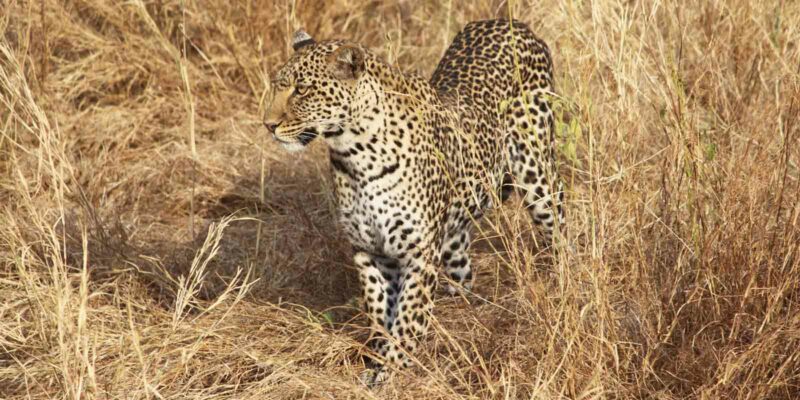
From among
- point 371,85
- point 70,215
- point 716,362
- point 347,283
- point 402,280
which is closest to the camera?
point 716,362

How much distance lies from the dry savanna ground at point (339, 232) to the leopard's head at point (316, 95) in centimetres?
49

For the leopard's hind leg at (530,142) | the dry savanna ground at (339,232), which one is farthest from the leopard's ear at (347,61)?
the leopard's hind leg at (530,142)

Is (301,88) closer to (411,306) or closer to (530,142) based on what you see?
(411,306)

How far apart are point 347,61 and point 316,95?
0.67 ft

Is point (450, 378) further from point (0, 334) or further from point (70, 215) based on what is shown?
point (70, 215)

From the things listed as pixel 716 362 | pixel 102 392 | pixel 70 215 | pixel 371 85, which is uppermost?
pixel 371 85

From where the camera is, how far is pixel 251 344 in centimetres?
521

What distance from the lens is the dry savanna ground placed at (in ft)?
14.5

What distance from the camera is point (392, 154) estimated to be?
204 inches

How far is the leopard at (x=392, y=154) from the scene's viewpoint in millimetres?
5051

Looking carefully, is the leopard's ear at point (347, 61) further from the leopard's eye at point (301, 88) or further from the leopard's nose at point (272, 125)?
the leopard's nose at point (272, 125)

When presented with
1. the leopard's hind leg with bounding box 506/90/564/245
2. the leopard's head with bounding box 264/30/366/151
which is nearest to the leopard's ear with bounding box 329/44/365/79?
the leopard's head with bounding box 264/30/366/151

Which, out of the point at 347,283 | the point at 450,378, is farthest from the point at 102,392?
the point at 347,283

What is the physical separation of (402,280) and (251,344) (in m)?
0.79
